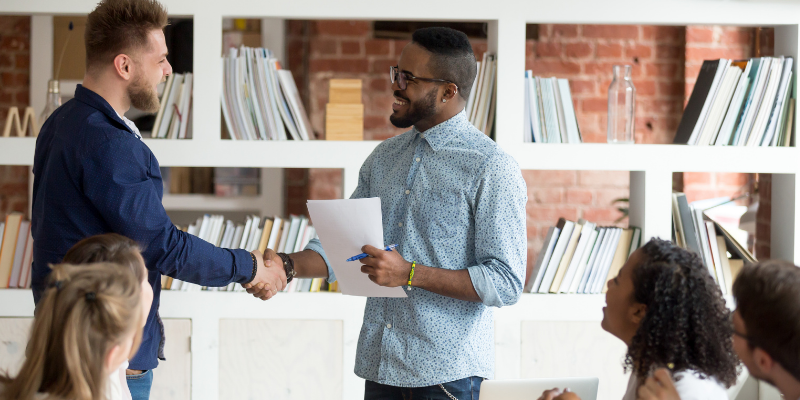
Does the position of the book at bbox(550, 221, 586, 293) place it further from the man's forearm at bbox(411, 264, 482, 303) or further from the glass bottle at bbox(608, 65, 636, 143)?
the man's forearm at bbox(411, 264, 482, 303)

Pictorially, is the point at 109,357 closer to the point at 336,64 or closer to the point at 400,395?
the point at 400,395

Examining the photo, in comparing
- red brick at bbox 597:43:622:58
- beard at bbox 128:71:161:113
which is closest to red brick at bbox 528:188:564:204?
red brick at bbox 597:43:622:58

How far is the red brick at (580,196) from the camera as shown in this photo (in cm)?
385

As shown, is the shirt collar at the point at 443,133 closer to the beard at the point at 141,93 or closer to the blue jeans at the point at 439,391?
the blue jeans at the point at 439,391

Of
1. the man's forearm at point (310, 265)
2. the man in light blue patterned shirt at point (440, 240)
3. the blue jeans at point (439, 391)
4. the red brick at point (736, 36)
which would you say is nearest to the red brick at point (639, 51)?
the red brick at point (736, 36)

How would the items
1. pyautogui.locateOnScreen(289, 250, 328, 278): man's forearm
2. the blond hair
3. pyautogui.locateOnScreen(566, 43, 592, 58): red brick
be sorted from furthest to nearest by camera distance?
pyautogui.locateOnScreen(566, 43, 592, 58): red brick < pyautogui.locateOnScreen(289, 250, 328, 278): man's forearm < the blond hair

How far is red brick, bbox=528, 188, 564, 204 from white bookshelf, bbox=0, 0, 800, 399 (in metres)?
1.32

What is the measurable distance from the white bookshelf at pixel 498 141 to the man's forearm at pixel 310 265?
57 cm

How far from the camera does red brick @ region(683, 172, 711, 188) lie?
3.79 meters

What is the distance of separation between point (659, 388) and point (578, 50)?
2831 millimetres

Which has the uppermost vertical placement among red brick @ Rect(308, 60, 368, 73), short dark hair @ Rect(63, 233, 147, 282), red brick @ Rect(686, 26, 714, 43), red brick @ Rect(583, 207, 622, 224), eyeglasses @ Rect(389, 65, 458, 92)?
red brick @ Rect(686, 26, 714, 43)

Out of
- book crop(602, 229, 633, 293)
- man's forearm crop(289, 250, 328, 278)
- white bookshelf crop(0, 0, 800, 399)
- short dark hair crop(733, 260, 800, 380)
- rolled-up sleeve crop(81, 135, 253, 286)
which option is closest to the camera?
short dark hair crop(733, 260, 800, 380)

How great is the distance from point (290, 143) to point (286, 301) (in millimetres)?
565

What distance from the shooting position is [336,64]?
146 inches
